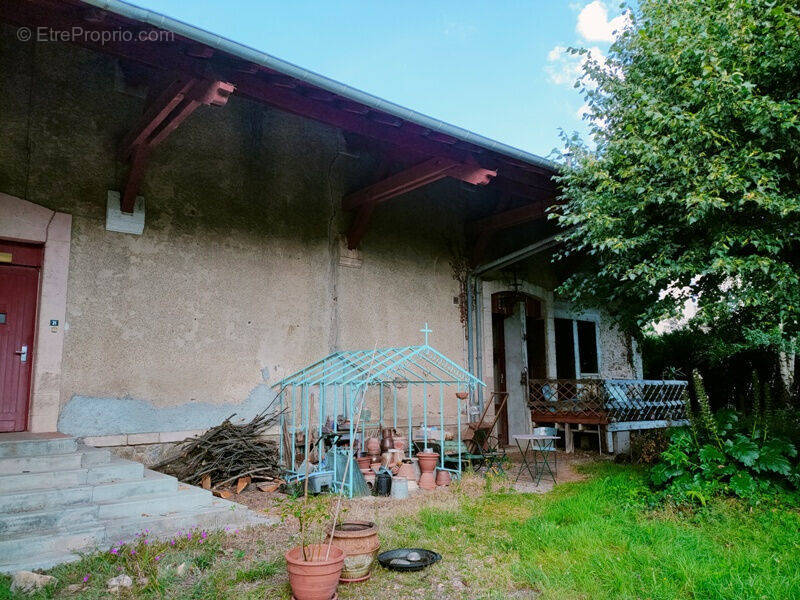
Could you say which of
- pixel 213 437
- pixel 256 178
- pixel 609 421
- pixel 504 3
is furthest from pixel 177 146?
pixel 609 421

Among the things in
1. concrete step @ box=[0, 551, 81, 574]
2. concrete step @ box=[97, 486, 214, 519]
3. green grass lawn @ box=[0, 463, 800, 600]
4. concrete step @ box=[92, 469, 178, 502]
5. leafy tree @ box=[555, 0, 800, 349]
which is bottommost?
green grass lawn @ box=[0, 463, 800, 600]

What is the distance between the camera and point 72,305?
548 centimetres

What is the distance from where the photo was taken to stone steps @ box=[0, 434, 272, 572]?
367 centimetres

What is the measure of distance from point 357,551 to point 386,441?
3.46 meters

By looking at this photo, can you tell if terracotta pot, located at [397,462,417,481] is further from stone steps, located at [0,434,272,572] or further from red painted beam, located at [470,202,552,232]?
red painted beam, located at [470,202,552,232]

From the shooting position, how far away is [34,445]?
4539 millimetres

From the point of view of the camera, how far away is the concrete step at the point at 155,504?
13.6 ft

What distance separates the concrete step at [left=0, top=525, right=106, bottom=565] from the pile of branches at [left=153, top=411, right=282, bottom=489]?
67.3 inches

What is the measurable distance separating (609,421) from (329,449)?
15.7 feet

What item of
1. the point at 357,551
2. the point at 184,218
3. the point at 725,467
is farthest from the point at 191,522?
the point at 725,467

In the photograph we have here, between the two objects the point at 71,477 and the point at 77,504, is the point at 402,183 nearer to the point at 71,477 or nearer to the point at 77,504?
the point at 71,477

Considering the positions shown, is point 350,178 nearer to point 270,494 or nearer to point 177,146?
point 177,146

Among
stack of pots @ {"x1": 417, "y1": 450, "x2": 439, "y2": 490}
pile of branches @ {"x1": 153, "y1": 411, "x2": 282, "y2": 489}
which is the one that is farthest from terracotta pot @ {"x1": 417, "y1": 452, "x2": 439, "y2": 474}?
pile of branches @ {"x1": 153, "y1": 411, "x2": 282, "y2": 489}
